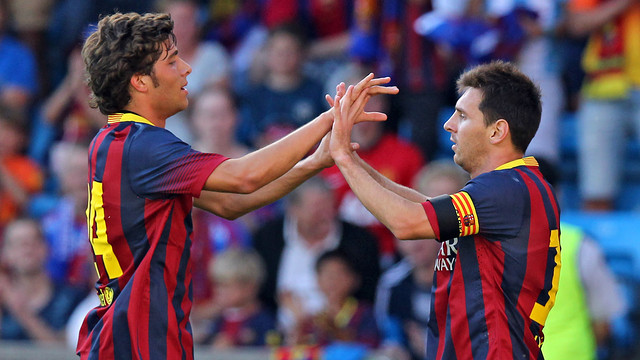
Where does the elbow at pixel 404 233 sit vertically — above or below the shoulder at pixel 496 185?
below

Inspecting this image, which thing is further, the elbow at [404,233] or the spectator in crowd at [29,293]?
the spectator in crowd at [29,293]

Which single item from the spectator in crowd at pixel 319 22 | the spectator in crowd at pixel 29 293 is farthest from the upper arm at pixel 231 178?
the spectator in crowd at pixel 319 22

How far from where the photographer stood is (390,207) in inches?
141

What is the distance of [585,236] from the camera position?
201 inches

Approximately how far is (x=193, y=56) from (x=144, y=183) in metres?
4.95

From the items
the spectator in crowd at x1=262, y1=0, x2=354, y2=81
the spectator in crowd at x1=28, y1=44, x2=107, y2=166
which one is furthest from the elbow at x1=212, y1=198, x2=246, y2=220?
the spectator in crowd at x1=28, y1=44, x2=107, y2=166

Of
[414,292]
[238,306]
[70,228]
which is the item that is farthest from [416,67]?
[70,228]

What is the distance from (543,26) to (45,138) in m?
4.92

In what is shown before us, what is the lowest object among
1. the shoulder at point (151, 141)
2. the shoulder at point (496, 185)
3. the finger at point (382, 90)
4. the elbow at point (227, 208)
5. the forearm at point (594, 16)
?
the elbow at point (227, 208)

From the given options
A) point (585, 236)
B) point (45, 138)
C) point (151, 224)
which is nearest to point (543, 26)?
point (585, 236)

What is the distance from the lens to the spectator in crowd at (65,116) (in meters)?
8.81

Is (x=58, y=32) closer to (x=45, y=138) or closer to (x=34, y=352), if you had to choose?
(x=45, y=138)

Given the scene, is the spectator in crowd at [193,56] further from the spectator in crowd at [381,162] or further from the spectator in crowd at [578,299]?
the spectator in crowd at [578,299]

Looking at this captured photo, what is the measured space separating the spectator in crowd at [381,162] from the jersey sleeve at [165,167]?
12.1 ft
